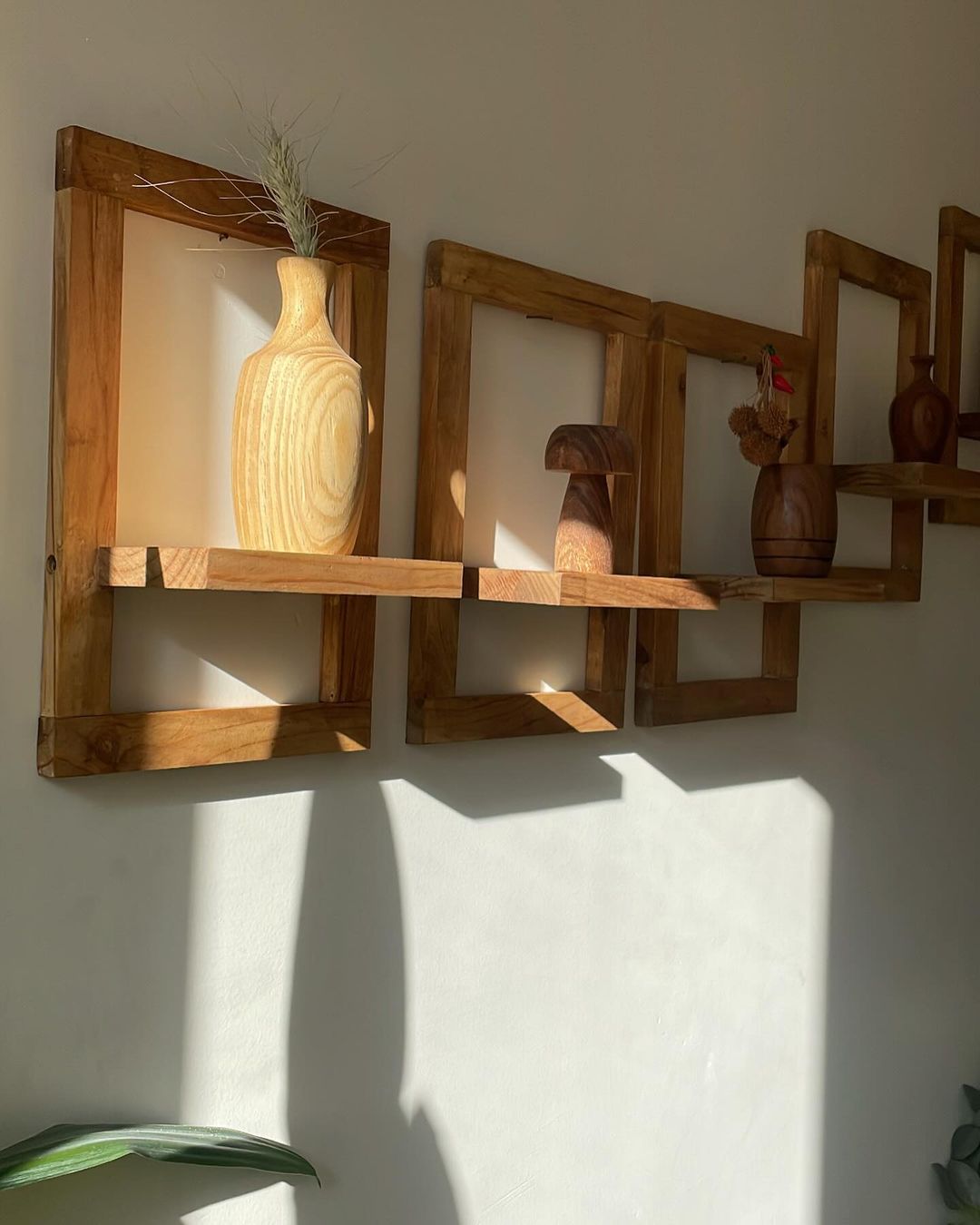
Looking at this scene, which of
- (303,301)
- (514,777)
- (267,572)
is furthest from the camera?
(514,777)

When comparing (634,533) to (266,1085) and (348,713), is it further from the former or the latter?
(266,1085)

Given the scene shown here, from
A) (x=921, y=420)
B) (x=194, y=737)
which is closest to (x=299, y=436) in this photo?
(x=194, y=737)

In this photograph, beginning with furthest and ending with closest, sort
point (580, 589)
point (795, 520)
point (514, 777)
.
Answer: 1. point (795, 520)
2. point (514, 777)
3. point (580, 589)

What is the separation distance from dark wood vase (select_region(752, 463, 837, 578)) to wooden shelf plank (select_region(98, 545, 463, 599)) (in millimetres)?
550

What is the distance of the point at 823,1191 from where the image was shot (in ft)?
5.45

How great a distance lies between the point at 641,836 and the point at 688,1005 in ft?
0.78

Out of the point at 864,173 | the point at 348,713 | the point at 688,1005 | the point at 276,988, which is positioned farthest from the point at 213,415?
the point at 864,173

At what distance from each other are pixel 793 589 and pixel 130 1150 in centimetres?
85

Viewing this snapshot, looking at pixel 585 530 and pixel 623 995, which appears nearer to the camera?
pixel 585 530

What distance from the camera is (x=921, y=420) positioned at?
1590mm

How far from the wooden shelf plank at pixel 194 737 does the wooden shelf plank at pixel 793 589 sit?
44 centimetres

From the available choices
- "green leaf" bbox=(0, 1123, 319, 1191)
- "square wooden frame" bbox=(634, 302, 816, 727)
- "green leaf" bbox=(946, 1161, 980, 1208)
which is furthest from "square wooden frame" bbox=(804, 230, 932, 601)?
"green leaf" bbox=(0, 1123, 319, 1191)

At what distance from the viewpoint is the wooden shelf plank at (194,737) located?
898mm

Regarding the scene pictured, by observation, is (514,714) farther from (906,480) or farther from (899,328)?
(899,328)
